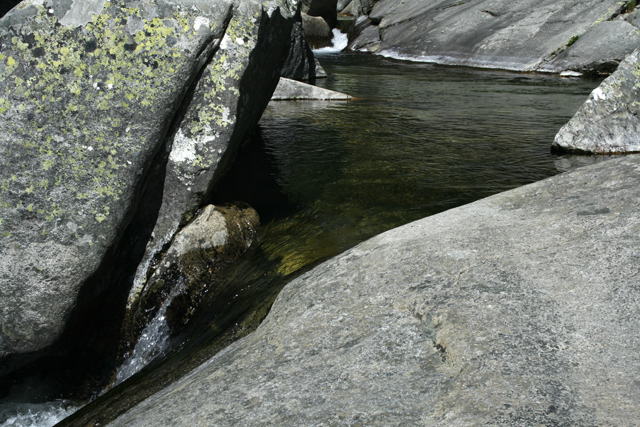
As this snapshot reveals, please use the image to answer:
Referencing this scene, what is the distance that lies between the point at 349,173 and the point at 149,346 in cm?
275

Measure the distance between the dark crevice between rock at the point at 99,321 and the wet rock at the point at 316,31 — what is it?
2277 cm

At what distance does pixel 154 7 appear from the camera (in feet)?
9.84

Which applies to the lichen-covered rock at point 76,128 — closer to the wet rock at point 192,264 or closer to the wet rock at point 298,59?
the wet rock at point 192,264

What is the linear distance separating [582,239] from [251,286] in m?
1.90

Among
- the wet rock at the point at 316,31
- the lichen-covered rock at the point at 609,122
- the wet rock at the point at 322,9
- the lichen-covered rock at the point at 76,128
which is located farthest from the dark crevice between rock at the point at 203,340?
the wet rock at the point at 322,9

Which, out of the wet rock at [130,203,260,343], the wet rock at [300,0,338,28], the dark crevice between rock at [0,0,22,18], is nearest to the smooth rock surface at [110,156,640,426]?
the wet rock at [130,203,260,343]

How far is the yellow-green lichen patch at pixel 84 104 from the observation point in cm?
268

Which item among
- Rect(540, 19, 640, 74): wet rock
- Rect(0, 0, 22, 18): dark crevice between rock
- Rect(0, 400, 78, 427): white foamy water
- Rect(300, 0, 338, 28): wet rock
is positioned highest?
Rect(300, 0, 338, 28): wet rock

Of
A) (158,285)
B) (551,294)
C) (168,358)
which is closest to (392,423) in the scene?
(551,294)

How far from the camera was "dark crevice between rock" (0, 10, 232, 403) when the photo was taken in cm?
279

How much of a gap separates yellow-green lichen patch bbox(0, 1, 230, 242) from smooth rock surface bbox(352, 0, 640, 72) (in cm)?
1260

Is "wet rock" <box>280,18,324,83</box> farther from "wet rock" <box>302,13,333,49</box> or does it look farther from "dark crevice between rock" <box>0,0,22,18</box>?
"wet rock" <box>302,13,333,49</box>

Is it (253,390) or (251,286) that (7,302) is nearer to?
(251,286)

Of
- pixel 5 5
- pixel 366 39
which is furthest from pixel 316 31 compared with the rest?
pixel 5 5
